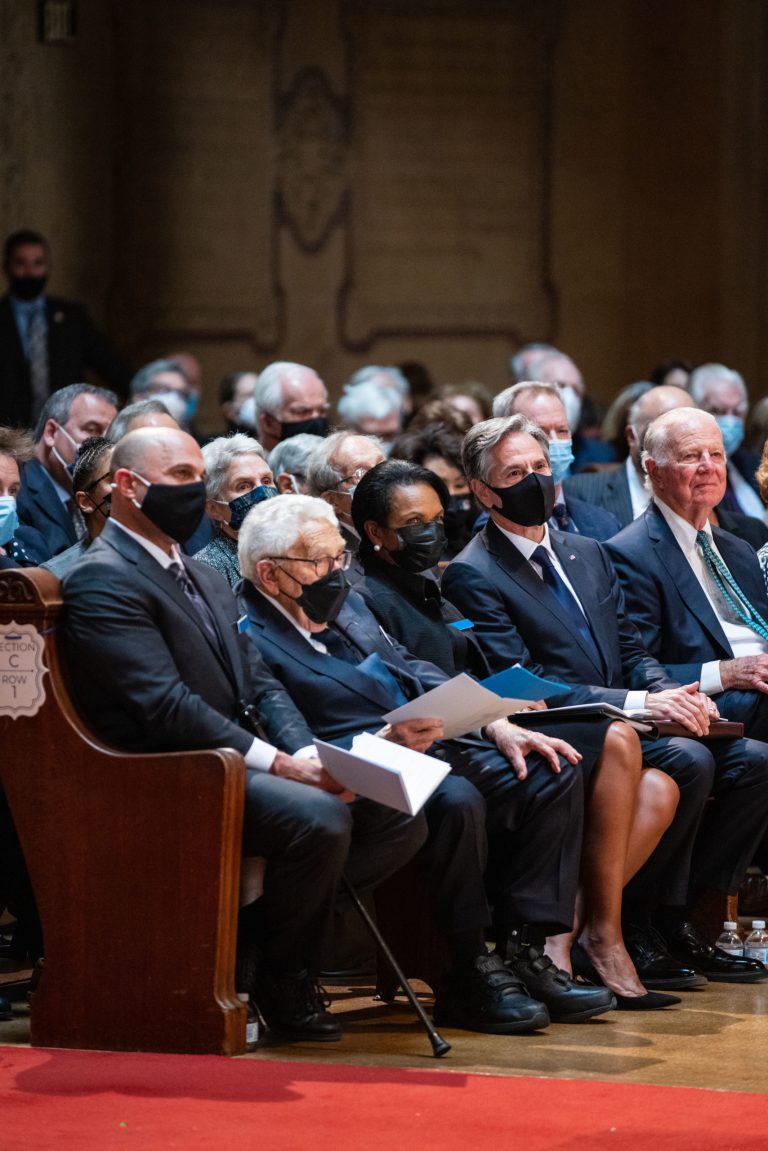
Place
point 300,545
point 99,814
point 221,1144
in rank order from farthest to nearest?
point 300,545, point 99,814, point 221,1144

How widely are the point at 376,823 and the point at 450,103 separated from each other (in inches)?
284

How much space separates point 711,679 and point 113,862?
2.03 metres

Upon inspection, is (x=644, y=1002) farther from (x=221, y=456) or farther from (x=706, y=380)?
(x=706, y=380)

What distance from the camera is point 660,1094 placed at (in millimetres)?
4070

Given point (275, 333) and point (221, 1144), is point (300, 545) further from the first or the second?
point (275, 333)

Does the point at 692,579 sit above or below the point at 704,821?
above

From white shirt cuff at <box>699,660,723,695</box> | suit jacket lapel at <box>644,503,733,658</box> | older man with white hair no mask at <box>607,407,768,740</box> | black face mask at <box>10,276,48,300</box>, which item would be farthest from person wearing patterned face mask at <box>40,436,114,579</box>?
black face mask at <box>10,276,48,300</box>

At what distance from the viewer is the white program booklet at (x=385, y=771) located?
171 inches

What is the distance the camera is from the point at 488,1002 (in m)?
4.75

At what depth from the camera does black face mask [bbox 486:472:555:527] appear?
18.1 feet

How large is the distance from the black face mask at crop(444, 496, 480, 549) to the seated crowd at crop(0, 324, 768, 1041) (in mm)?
18

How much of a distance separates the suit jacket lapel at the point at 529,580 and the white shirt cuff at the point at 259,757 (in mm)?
1219

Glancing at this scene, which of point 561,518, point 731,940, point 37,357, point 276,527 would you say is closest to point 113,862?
point 276,527

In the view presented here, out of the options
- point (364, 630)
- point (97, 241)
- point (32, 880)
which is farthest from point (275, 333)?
point (32, 880)
